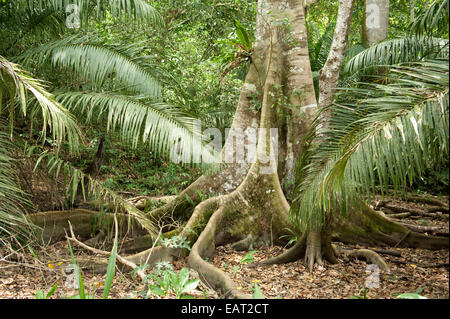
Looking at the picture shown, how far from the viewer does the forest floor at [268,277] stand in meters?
3.35

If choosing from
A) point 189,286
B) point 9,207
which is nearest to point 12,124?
point 9,207

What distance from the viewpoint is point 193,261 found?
4094 millimetres

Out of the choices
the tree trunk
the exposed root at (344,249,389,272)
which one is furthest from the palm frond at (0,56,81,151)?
the tree trunk

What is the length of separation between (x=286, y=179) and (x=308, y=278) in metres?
1.72

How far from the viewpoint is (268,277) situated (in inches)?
158

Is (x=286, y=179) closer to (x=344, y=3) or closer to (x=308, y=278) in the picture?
(x=308, y=278)

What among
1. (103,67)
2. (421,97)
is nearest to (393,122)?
(421,97)

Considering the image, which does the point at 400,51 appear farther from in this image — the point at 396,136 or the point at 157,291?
the point at 157,291

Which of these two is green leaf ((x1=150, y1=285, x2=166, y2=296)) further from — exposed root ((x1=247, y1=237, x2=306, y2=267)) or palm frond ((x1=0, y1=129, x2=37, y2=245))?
palm frond ((x1=0, y1=129, x2=37, y2=245))

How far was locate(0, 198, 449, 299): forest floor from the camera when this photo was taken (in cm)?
335

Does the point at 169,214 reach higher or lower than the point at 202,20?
lower

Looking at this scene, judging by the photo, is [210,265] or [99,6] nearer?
[210,265]

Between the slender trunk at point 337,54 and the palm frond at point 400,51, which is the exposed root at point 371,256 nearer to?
the slender trunk at point 337,54

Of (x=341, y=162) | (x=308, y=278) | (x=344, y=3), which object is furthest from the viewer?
(x=344, y=3)
